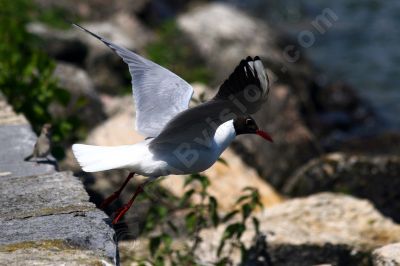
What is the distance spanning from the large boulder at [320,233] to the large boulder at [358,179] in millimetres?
1061

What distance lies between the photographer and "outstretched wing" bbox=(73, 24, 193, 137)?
16.0ft

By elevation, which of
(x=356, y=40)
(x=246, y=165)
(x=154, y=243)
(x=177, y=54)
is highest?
(x=356, y=40)

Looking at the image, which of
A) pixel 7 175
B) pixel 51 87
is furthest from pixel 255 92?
pixel 51 87

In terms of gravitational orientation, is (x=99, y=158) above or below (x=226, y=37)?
below

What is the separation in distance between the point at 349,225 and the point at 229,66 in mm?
5852

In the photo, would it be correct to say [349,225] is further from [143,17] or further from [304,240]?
[143,17]

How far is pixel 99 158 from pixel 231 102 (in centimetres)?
81

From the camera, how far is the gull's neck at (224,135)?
4.86 m

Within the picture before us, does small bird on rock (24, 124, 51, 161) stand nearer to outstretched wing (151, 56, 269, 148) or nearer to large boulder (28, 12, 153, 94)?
outstretched wing (151, 56, 269, 148)

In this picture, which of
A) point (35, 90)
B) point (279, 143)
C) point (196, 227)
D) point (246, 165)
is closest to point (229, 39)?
point (279, 143)

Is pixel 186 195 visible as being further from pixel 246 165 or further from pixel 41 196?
pixel 246 165

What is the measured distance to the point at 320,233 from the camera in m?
5.77

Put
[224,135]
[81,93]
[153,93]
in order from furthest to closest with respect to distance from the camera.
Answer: [81,93], [153,93], [224,135]

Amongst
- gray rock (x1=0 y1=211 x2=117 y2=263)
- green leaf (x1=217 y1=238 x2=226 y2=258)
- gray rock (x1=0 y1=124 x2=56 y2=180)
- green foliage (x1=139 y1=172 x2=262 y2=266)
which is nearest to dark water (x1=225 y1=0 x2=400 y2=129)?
green foliage (x1=139 y1=172 x2=262 y2=266)
